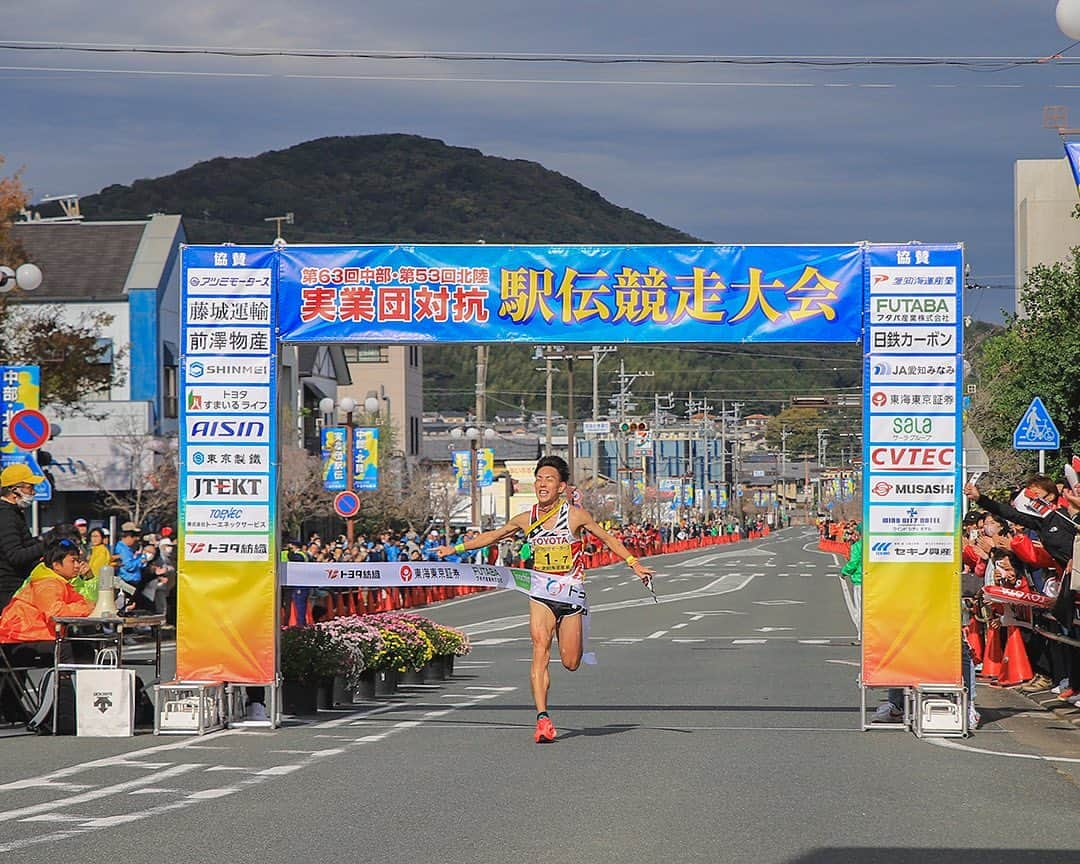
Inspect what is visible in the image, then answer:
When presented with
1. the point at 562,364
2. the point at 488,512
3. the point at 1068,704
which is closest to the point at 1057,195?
the point at 562,364

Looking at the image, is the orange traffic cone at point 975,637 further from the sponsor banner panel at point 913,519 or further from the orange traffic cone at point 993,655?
the sponsor banner panel at point 913,519

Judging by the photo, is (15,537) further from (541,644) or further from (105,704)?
(541,644)

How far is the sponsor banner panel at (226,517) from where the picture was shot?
13539 mm

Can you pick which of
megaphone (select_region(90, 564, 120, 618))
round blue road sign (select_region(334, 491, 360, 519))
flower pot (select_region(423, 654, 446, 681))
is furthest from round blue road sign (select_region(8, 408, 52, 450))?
round blue road sign (select_region(334, 491, 360, 519))

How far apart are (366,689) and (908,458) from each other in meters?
5.94

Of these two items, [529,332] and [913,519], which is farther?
[529,332]

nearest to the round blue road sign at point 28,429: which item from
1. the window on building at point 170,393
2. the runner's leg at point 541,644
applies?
the runner's leg at point 541,644

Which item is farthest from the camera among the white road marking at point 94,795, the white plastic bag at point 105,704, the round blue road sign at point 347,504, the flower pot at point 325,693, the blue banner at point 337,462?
the blue banner at point 337,462

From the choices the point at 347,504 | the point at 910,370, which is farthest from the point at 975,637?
the point at 347,504

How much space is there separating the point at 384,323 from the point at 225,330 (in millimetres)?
1276

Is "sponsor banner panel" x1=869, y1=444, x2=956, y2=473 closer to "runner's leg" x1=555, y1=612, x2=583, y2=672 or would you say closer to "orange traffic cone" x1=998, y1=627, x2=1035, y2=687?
"runner's leg" x1=555, y1=612, x2=583, y2=672

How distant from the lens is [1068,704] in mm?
15883

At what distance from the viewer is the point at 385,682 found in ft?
55.3

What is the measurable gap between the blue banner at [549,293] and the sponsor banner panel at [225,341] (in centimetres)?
30
